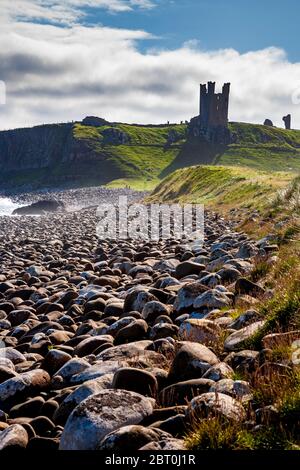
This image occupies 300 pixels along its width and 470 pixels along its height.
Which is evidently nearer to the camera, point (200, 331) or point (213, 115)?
point (200, 331)

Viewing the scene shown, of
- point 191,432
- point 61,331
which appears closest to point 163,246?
point 61,331

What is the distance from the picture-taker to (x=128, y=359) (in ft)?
17.3

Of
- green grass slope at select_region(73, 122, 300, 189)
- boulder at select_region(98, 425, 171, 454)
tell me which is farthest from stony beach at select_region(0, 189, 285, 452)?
green grass slope at select_region(73, 122, 300, 189)

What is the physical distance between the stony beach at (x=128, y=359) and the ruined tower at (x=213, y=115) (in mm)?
167436

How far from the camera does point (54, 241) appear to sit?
22406mm

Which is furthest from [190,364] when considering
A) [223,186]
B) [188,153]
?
[188,153]

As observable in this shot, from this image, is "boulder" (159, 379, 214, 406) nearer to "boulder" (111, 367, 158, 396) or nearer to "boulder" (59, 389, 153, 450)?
"boulder" (111, 367, 158, 396)

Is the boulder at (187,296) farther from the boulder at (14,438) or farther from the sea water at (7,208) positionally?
the sea water at (7,208)

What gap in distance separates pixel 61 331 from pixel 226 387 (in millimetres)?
3990

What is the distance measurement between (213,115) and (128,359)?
179m

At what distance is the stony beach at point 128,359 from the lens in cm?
361

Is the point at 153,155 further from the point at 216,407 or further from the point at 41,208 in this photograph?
the point at 216,407

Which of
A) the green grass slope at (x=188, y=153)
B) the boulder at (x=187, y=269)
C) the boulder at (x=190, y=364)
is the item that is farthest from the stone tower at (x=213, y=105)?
the boulder at (x=190, y=364)

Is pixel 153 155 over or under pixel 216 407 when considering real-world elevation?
over
